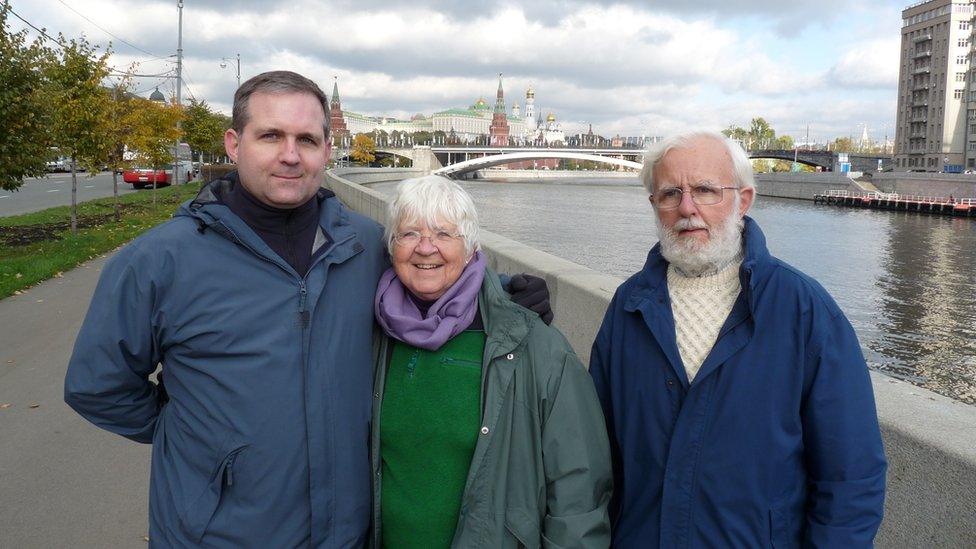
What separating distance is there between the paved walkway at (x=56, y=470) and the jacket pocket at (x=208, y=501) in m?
1.62

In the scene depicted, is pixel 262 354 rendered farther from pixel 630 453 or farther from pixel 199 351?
pixel 630 453

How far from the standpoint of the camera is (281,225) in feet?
6.65

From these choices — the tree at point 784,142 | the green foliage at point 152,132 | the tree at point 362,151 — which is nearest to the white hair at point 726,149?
the green foliage at point 152,132

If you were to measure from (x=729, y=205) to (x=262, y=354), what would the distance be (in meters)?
1.22

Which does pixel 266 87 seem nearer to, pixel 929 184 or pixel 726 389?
pixel 726 389

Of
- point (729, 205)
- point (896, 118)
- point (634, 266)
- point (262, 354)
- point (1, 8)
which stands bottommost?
point (634, 266)

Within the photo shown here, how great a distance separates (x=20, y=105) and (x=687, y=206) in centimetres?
1066

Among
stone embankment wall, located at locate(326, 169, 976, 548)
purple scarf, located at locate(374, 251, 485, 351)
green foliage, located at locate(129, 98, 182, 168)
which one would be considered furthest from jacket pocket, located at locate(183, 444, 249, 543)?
green foliage, located at locate(129, 98, 182, 168)

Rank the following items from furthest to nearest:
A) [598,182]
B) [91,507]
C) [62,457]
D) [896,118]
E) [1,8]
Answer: [896,118] → [598,182] → [1,8] → [62,457] → [91,507]

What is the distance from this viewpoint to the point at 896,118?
85000 mm

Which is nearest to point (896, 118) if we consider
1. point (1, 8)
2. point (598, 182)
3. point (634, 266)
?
point (598, 182)

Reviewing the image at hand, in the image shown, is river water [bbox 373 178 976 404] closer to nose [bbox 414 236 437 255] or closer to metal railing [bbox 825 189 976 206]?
metal railing [bbox 825 189 976 206]

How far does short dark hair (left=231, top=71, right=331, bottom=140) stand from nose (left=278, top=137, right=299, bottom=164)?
0.39 ft

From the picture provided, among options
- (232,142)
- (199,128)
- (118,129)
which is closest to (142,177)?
(199,128)
